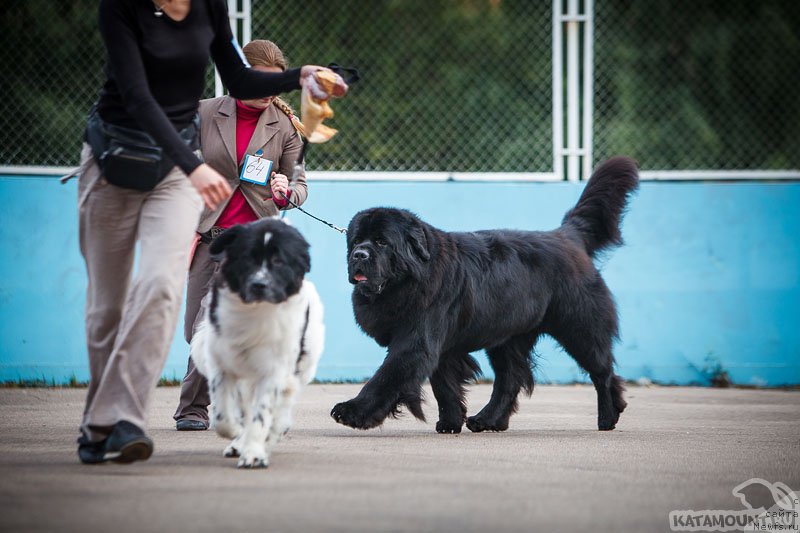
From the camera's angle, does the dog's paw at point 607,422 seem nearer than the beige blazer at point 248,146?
No

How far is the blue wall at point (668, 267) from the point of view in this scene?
9.67 m

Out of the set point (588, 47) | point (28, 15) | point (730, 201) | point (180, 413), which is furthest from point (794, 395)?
point (28, 15)

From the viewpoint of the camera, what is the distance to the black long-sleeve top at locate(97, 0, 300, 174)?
171 inches

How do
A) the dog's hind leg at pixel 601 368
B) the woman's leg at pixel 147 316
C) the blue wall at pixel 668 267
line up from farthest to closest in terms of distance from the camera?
1. the blue wall at pixel 668 267
2. the dog's hind leg at pixel 601 368
3. the woman's leg at pixel 147 316

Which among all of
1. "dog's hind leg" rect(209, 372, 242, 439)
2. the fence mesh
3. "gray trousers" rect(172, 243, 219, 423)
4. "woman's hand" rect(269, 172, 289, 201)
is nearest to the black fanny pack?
"dog's hind leg" rect(209, 372, 242, 439)

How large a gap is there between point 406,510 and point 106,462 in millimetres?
1528

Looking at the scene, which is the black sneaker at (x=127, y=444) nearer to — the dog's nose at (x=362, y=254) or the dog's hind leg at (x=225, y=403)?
the dog's hind leg at (x=225, y=403)

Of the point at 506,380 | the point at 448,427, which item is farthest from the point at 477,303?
the point at 448,427

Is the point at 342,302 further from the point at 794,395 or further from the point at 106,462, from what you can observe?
the point at 106,462

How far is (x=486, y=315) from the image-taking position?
21.4ft

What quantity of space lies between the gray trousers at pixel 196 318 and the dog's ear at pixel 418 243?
1107 mm

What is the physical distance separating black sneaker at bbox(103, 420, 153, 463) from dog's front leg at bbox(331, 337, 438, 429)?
1.68 metres

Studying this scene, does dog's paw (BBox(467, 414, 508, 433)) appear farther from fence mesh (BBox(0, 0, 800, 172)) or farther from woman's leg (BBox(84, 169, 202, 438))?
fence mesh (BBox(0, 0, 800, 172))

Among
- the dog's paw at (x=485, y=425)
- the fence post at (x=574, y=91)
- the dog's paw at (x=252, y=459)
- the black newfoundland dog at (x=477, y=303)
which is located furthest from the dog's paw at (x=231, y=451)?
the fence post at (x=574, y=91)
